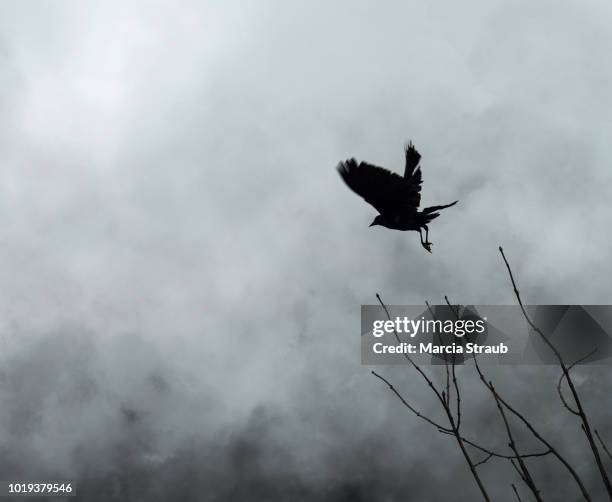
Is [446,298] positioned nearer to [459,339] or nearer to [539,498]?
[459,339]

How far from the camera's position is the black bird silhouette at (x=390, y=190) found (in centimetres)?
894

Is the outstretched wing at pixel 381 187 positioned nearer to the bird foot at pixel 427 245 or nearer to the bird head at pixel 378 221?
the bird head at pixel 378 221

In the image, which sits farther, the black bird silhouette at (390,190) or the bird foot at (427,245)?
the black bird silhouette at (390,190)

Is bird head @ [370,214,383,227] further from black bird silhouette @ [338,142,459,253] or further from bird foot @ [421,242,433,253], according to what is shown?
bird foot @ [421,242,433,253]

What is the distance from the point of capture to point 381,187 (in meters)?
9.10

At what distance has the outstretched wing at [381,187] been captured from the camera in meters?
8.98

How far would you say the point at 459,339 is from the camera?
4113 mm

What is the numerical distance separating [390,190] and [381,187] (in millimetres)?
158

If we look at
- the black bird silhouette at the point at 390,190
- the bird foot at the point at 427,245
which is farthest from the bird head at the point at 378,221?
the bird foot at the point at 427,245

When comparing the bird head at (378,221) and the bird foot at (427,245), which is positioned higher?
the bird head at (378,221)

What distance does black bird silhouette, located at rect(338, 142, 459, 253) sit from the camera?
8.94 metres

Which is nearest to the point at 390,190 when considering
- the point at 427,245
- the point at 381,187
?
the point at 381,187

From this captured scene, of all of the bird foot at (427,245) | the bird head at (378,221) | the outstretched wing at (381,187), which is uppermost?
the outstretched wing at (381,187)

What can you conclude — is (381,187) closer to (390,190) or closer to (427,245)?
(390,190)
